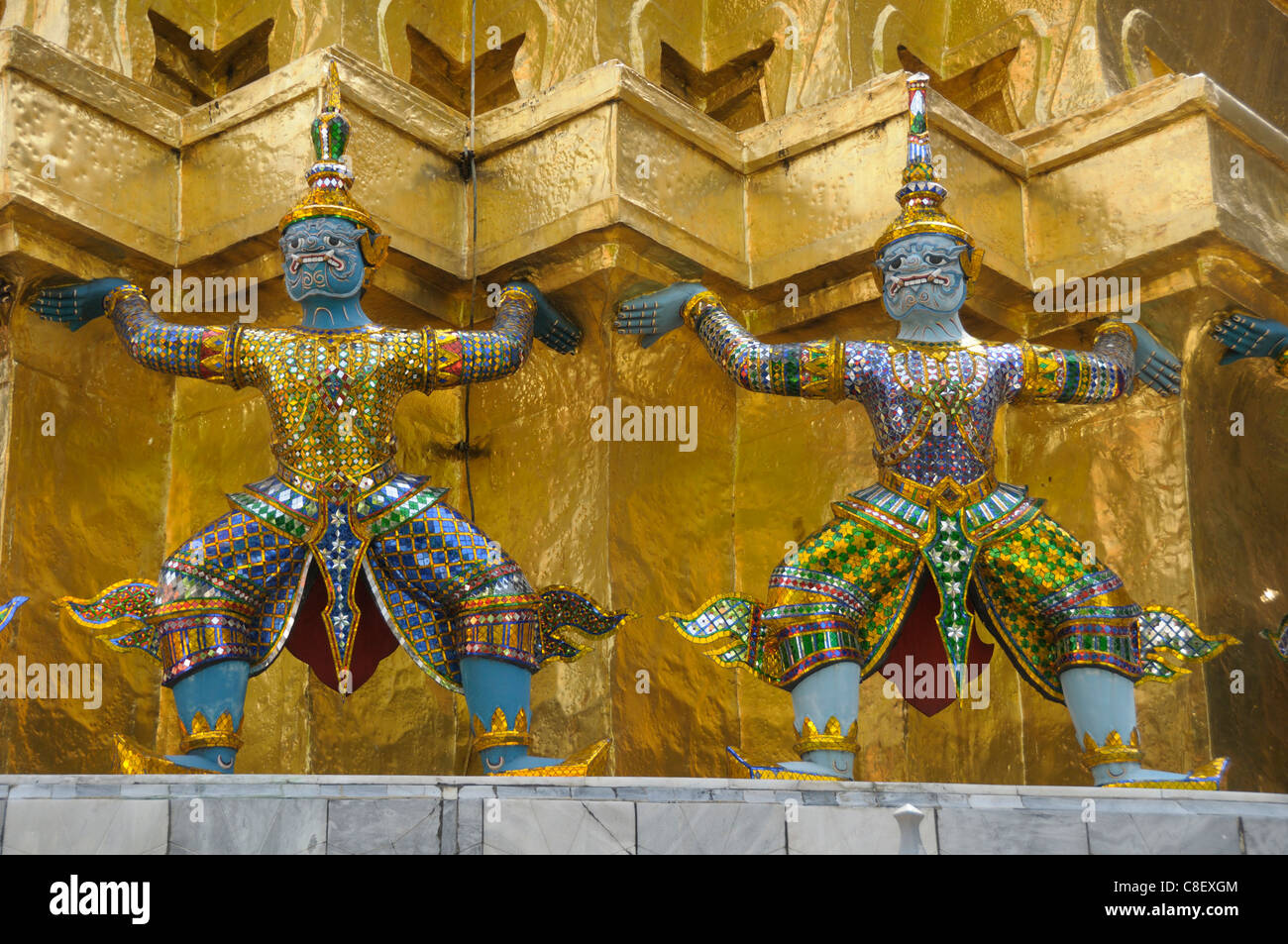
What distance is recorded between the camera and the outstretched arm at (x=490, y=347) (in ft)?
22.4

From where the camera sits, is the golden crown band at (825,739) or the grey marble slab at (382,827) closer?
the grey marble slab at (382,827)

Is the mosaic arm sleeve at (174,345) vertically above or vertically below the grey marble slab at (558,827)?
above

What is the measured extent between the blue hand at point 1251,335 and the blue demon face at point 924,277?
1.15 metres

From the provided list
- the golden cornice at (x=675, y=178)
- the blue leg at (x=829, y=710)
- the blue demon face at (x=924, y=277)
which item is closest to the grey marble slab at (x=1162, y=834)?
the blue leg at (x=829, y=710)

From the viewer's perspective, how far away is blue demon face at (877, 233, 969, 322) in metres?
6.83

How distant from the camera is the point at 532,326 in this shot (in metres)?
7.27

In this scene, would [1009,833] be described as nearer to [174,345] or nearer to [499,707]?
[499,707]

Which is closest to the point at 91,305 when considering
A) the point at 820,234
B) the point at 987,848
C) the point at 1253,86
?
the point at 820,234

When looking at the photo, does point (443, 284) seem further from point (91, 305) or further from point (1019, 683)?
point (1019, 683)

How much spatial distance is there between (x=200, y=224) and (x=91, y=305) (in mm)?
499

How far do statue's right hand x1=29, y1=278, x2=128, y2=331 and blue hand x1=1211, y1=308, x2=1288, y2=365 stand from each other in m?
3.42

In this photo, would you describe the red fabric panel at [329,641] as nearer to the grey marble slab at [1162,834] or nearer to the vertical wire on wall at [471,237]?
the vertical wire on wall at [471,237]

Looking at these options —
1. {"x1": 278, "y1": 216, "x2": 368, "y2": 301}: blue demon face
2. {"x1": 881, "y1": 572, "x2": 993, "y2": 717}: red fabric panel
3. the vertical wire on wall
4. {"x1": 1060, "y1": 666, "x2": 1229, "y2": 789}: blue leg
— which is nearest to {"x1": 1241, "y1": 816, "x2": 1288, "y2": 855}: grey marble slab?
{"x1": 1060, "y1": 666, "x2": 1229, "y2": 789}: blue leg

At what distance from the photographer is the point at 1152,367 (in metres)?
7.38
